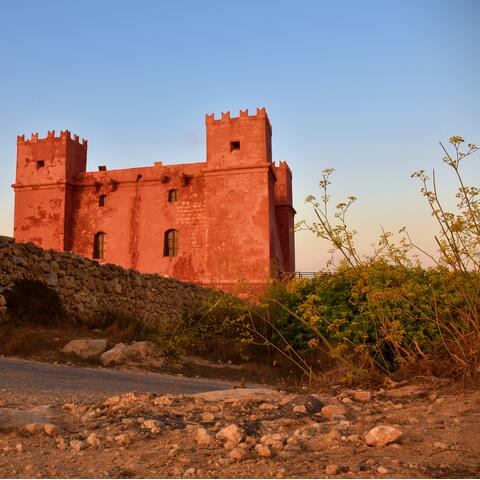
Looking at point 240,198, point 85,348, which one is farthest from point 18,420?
point 240,198

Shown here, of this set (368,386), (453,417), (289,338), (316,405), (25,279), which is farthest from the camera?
(289,338)

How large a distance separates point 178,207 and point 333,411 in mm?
21179

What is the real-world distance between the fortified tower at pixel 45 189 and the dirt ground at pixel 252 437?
22.5 m

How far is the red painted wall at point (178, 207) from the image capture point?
73.4ft

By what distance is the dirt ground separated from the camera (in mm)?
2363

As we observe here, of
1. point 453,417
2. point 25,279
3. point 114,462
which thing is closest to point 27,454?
point 114,462

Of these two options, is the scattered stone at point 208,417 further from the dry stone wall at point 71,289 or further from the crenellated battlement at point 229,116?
the crenellated battlement at point 229,116

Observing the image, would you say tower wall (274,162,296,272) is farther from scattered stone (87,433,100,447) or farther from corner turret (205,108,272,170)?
scattered stone (87,433,100,447)

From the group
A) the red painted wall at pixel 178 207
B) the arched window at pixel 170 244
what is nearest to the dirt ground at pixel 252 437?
the red painted wall at pixel 178 207

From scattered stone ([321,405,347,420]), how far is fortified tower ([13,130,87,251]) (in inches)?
915

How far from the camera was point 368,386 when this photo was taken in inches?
171

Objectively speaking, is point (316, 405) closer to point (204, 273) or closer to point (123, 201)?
point (204, 273)

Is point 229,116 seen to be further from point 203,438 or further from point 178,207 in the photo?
point 203,438

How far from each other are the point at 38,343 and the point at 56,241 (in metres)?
17.5
